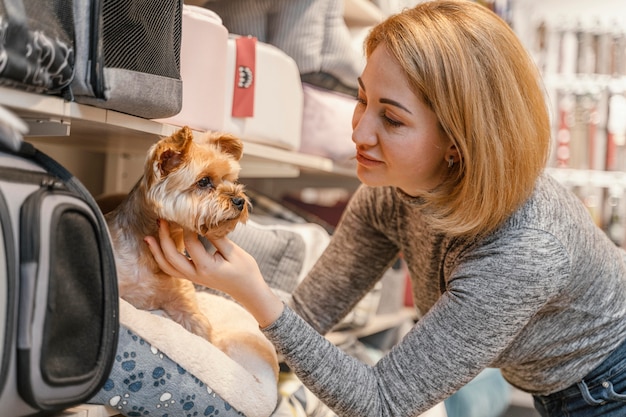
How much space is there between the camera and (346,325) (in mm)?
1874

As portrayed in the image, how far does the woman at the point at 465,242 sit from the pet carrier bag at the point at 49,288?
0.60ft

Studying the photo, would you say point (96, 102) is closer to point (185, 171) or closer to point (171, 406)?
point (185, 171)

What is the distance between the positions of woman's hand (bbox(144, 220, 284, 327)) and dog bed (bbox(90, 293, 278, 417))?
84 mm

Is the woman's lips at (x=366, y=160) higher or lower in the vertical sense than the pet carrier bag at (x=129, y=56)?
lower

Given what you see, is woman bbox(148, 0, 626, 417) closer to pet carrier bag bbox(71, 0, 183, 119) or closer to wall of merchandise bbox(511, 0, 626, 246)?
pet carrier bag bbox(71, 0, 183, 119)

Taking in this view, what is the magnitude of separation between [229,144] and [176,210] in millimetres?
184

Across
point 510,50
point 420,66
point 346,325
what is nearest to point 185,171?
point 420,66

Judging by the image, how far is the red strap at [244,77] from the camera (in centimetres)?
140

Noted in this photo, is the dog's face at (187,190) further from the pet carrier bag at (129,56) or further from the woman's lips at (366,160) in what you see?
the woman's lips at (366,160)

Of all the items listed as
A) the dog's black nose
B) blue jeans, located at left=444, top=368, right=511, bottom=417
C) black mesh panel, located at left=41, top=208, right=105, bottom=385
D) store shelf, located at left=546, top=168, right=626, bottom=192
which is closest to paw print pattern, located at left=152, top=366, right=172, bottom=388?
black mesh panel, located at left=41, top=208, right=105, bottom=385

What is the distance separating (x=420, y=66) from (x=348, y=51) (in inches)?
35.2

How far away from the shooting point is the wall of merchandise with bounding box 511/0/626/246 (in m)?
3.36

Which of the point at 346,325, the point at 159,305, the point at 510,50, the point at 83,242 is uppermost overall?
the point at 510,50

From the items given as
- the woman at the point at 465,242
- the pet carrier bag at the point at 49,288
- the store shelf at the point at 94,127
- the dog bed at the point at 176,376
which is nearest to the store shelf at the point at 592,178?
the store shelf at the point at 94,127
